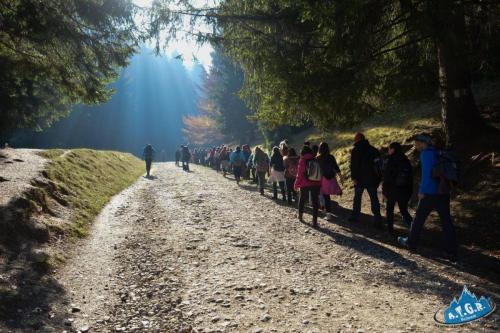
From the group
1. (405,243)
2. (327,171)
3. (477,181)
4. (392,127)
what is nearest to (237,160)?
(392,127)

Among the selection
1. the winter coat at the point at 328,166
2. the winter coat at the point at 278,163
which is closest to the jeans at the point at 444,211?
the winter coat at the point at 328,166

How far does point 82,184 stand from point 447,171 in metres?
12.1

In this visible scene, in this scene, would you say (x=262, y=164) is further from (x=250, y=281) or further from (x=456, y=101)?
(x=250, y=281)

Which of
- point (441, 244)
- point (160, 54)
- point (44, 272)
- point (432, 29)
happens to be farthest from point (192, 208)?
point (432, 29)

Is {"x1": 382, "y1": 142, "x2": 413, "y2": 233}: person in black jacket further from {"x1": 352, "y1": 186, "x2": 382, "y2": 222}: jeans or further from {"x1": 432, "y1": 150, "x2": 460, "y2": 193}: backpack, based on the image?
{"x1": 432, "y1": 150, "x2": 460, "y2": 193}: backpack

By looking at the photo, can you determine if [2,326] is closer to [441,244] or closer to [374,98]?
[441,244]

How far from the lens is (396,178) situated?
8359 mm

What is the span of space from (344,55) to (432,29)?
187 cm

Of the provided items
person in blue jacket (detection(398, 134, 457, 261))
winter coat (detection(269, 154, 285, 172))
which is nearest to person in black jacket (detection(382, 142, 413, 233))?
person in blue jacket (detection(398, 134, 457, 261))

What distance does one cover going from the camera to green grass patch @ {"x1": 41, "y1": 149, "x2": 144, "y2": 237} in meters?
10.4

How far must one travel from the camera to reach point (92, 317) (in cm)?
480

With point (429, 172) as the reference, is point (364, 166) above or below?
below

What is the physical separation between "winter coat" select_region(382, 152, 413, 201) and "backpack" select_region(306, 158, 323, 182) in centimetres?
163

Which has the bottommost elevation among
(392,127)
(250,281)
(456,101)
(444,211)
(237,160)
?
(250,281)
